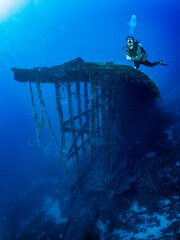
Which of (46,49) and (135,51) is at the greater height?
(46,49)

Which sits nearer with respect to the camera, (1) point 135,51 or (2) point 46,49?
(1) point 135,51

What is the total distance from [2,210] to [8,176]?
4.45 metres

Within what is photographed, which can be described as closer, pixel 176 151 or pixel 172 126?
pixel 176 151

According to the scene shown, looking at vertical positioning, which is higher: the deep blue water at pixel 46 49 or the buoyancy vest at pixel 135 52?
the deep blue water at pixel 46 49

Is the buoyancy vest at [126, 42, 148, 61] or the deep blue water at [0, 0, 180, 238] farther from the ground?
the deep blue water at [0, 0, 180, 238]

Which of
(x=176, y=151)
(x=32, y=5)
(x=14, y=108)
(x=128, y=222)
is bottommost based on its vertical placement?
(x=128, y=222)

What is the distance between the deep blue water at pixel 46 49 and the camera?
1599 centimetres

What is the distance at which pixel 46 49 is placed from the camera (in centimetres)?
5903

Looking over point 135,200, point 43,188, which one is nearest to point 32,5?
point 43,188

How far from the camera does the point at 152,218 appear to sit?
12.8 feet

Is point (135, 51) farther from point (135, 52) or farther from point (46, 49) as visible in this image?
point (46, 49)

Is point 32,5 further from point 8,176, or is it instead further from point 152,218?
point 152,218

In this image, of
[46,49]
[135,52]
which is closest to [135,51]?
[135,52]

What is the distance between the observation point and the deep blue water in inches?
629
